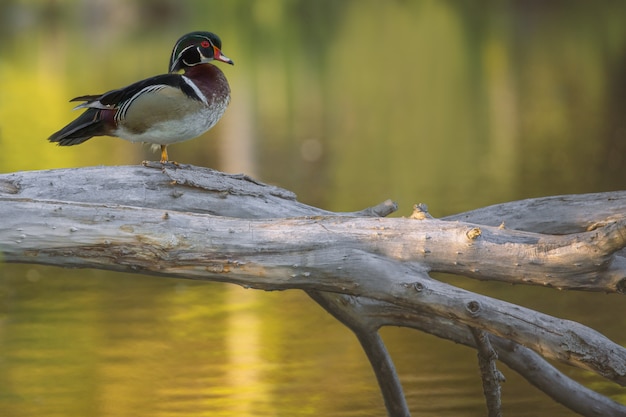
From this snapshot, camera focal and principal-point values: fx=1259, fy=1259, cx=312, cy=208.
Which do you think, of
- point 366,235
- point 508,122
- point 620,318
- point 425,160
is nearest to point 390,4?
point 508,122

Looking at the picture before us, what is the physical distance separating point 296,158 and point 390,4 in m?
38.9

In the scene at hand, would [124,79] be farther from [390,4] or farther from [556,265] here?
[390,4]

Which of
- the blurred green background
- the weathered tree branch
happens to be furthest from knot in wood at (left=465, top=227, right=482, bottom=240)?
the blurred green background

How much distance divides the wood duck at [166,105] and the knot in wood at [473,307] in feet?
4.44

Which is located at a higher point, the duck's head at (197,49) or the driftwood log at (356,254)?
the duck's head at (197,49)

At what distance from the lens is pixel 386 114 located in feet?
71.9

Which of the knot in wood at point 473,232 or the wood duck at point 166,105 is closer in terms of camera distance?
the knot in wood at point 473,232

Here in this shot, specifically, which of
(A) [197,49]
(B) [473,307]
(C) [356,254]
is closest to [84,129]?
(A) [197,49]

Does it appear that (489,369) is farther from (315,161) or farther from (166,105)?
(315,161)

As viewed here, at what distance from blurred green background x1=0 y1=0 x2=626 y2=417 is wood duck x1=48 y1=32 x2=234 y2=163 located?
2015 mm

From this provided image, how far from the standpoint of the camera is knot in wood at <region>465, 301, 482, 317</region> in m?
4.54

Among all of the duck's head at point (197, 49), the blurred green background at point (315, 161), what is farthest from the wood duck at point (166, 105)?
the blurred green background at point (315, 161)

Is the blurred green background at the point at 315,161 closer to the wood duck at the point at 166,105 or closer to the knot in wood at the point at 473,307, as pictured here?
the wood duck at the point at 166,105

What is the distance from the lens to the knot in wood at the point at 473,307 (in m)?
4.54
